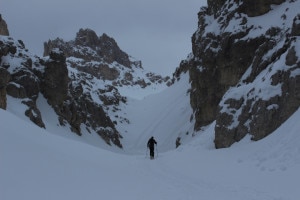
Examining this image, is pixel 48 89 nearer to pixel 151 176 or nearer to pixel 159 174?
pixel 159 174

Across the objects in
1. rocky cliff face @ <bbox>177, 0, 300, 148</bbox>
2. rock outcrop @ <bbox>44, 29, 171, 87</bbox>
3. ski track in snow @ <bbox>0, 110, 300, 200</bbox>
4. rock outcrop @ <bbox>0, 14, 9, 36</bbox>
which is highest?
rock outcrop @ <bbox>44, 29, 171, 87</bbox>

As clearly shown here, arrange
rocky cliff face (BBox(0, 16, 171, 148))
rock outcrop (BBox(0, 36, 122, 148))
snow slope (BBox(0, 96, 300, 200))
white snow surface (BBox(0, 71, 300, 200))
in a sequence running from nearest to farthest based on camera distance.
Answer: snow slope (BBox(0, 96, 300, 200)) → white snow surface (BBox(0, 71, 300, 200)) → rock outcrop (BBox(0, 36, 122, 148)) → rocky cliff face (BBox(0, 16, 171, 148))

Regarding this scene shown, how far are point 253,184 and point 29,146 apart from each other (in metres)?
8.48

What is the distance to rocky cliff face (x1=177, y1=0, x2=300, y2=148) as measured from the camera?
21.6 m

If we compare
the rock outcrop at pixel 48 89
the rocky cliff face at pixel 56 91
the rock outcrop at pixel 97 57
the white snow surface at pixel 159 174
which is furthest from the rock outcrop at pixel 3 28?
the rock outcrop at pixel 97 57

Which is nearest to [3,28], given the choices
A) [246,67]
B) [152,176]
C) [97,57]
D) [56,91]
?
[56,91]

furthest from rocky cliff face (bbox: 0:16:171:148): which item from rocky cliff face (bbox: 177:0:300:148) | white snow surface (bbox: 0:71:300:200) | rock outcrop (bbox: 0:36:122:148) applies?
white snow surface (bbox: 0:71:300:200)

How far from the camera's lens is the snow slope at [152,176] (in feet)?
34.2

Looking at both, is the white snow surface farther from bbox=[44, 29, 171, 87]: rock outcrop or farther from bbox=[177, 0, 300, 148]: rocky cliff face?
bbox=[44, 29, 171, 87]: rock outcrop

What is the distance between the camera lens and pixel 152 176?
17.0 m

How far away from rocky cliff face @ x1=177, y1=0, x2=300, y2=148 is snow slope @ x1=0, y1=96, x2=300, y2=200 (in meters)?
2.49

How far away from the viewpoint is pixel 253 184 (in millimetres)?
14180

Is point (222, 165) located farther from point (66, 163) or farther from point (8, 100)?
point (8, 100)

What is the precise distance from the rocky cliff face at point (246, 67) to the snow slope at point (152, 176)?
8.17ft
